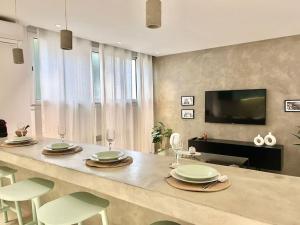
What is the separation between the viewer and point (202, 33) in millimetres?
4137

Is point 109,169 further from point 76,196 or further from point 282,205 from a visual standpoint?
point 282,205

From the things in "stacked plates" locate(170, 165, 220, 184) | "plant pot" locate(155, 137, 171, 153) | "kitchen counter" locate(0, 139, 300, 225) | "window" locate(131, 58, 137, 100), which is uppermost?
"window" locate(131, 58, 137, 100)

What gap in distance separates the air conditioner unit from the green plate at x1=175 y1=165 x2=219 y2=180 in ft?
10.8

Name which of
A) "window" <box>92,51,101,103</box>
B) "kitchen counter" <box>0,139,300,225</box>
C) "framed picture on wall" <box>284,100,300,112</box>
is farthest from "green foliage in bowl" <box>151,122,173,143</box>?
"kitchen counter" <box>0,139,300,225</box>

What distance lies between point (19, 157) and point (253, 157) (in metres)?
4.12

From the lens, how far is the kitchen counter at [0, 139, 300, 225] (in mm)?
873

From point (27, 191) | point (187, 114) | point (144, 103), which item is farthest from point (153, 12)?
point (144, 103)

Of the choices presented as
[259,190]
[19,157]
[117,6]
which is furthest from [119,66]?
[259,190]

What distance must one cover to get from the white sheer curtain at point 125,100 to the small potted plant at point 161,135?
193 millimetres

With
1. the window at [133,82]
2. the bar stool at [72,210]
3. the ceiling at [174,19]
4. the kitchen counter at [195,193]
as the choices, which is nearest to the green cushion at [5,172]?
the kitchen counter at [195,193]

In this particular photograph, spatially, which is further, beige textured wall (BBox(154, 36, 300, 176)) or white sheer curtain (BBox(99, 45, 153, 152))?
white sheer curtain (BBox(99, 45, 153, 152))

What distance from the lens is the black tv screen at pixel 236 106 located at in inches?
189

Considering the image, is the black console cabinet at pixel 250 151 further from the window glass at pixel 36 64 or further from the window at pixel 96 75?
the window glass at pixel 36 64

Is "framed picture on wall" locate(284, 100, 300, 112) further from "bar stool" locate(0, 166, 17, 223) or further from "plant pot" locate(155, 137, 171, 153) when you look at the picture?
"bar stool" locate(0, 166, 17, 223)
